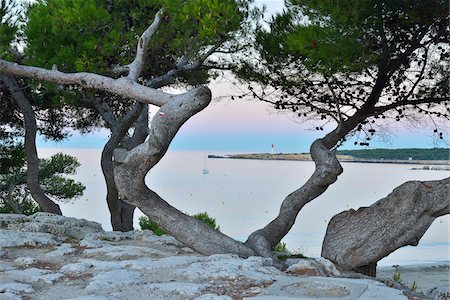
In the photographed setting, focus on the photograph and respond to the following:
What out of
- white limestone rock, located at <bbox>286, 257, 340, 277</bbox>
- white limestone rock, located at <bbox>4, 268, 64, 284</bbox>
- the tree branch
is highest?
the tree branch

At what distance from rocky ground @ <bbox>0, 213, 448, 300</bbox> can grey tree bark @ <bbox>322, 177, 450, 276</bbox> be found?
2.59ft

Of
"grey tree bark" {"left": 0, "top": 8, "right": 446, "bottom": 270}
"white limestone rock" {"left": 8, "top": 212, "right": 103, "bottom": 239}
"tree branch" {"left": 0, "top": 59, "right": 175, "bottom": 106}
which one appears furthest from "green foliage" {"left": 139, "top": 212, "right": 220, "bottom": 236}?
"tree branch" {"left": 0, "top": 59, "right": 175, "bottom": 106}

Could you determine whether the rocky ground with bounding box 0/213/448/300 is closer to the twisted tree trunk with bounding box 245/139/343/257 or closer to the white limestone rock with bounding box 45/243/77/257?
the white limestone rock with bounding box 45/243/77/257

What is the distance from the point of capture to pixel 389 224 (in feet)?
22.1

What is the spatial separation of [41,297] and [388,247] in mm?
4133

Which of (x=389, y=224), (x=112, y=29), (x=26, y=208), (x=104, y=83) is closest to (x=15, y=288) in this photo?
(x=104, y=83)

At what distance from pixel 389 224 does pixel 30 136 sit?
573 centimetres

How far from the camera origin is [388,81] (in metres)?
7.69

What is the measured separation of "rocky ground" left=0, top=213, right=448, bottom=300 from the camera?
3.95m

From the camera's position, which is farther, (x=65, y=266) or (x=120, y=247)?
(x=120, y=247)

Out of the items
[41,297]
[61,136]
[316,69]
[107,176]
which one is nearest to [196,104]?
[316,69]

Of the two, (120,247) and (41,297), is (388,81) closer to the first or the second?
(120,247)

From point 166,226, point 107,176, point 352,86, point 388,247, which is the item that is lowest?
point 388,247

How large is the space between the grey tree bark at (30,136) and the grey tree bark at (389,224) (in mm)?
4868
